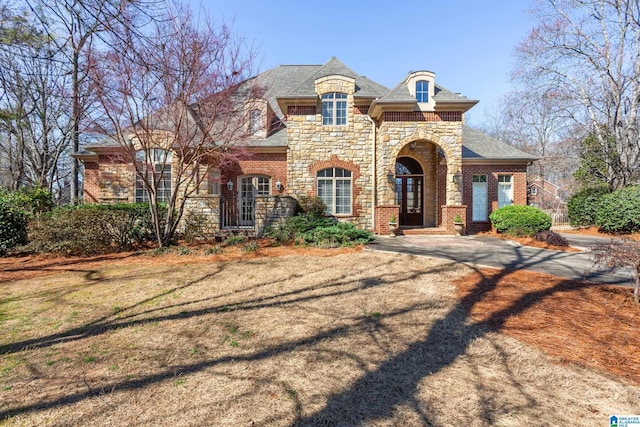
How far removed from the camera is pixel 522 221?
35.8 feet

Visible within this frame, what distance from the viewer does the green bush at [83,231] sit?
8.13 m

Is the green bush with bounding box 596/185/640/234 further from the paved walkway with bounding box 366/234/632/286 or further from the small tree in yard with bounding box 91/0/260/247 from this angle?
the small tree in yard with bounding box 91/0/260/247

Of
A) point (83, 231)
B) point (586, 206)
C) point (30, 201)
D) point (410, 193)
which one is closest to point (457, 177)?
point (410, 193)

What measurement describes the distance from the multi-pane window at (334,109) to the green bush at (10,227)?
36.3 feet

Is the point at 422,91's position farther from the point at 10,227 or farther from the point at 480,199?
the point at 10,227

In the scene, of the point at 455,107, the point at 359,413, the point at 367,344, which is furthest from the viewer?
the point at 455,107

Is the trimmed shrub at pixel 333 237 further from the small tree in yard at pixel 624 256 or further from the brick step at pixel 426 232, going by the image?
the small tree in yard at pixel 624 256

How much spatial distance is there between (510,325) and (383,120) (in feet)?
32.1

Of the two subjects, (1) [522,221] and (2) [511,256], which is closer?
(2) [511,256]

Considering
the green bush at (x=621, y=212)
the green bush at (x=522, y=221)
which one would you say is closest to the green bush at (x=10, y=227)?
the green bush at (x=522, y=221)

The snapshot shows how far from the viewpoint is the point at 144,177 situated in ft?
28.5

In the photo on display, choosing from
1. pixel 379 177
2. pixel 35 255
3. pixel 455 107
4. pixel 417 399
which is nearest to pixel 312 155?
pixel 379 177

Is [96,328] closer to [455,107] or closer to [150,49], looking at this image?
[150,49]

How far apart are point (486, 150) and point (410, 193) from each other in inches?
181
